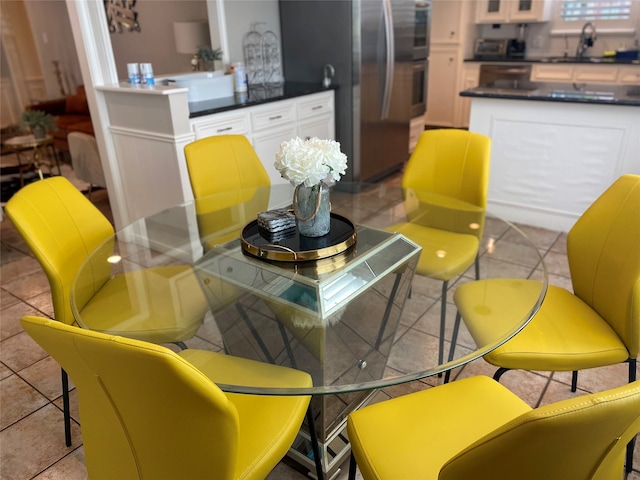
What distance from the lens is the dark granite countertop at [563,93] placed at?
2965 millimetres

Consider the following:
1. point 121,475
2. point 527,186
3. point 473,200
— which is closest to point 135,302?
point 121,475

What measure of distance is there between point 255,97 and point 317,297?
94.7 inches

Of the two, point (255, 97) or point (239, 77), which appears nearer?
point (255, 97)

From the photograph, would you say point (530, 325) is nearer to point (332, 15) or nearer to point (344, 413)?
A: point (344, 413)

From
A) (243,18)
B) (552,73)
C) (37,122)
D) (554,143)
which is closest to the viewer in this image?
(554,143)

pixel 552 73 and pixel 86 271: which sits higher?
pixel 552 73

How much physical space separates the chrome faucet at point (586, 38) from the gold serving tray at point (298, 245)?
522 cm

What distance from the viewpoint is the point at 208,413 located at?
37.6 inches

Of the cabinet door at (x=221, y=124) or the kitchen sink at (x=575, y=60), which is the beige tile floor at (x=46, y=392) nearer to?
the cabinet door at (x=221, y=124)

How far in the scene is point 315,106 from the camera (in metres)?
3.95

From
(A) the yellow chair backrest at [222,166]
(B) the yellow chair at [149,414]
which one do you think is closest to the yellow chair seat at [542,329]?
(B) the yellow chair at [149,414]

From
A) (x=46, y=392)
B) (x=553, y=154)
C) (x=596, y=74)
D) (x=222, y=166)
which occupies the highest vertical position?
(x=596, y=74)

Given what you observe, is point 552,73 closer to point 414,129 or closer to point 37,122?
point 414,129

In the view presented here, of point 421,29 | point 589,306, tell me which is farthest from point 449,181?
point 421,29
